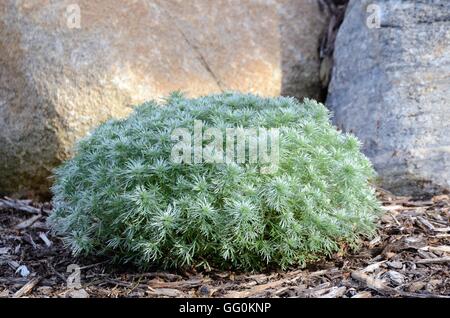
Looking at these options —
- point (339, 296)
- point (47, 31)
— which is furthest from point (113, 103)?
point (339, 296)

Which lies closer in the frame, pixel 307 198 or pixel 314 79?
pixel 307 198

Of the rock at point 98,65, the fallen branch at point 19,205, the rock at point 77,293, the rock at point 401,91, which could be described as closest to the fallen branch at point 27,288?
the rock at point 77,293

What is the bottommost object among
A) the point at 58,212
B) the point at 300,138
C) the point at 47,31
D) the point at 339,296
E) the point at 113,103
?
the point at 339,296

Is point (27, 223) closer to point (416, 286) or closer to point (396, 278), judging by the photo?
point (396, 278)

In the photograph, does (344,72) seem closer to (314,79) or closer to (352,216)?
(314,79)

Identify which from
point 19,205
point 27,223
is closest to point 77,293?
point 27,223

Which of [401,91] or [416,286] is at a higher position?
[401,91]
